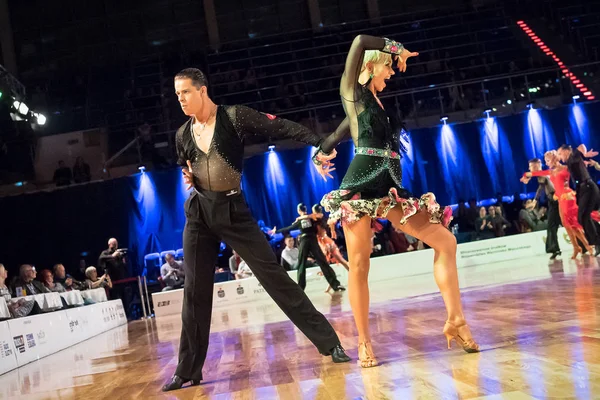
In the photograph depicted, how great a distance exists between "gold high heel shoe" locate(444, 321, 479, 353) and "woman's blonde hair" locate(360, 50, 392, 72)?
1.35 metres

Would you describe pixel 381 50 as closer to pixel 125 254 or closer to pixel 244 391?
pixel 244 391

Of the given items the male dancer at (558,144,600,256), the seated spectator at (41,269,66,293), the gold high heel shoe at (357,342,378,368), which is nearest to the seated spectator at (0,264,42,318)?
the seated spectator at (41,269,66,293)

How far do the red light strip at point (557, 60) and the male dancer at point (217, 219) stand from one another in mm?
13822

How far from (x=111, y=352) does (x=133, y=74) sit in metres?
13.7

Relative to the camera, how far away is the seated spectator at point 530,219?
15.5 metres

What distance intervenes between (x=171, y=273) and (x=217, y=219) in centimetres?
1118

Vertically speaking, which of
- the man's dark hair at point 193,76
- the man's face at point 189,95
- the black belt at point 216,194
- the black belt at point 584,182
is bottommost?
the black belt at point 584,182

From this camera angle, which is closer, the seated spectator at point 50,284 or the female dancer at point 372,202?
the female dancer at point 372,202

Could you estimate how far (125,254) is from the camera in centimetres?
1531

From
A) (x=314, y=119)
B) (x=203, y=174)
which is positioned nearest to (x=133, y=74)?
(x=314, y=119)

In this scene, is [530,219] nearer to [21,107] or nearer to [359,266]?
[21,107]

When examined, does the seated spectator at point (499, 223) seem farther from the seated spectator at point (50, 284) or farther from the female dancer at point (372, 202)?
the female dancer at point (372, 202)

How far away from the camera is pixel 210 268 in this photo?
12.4 ft

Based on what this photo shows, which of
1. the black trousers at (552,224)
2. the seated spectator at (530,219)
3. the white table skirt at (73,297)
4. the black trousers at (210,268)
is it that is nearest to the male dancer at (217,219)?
the black trousers at (210,268)
